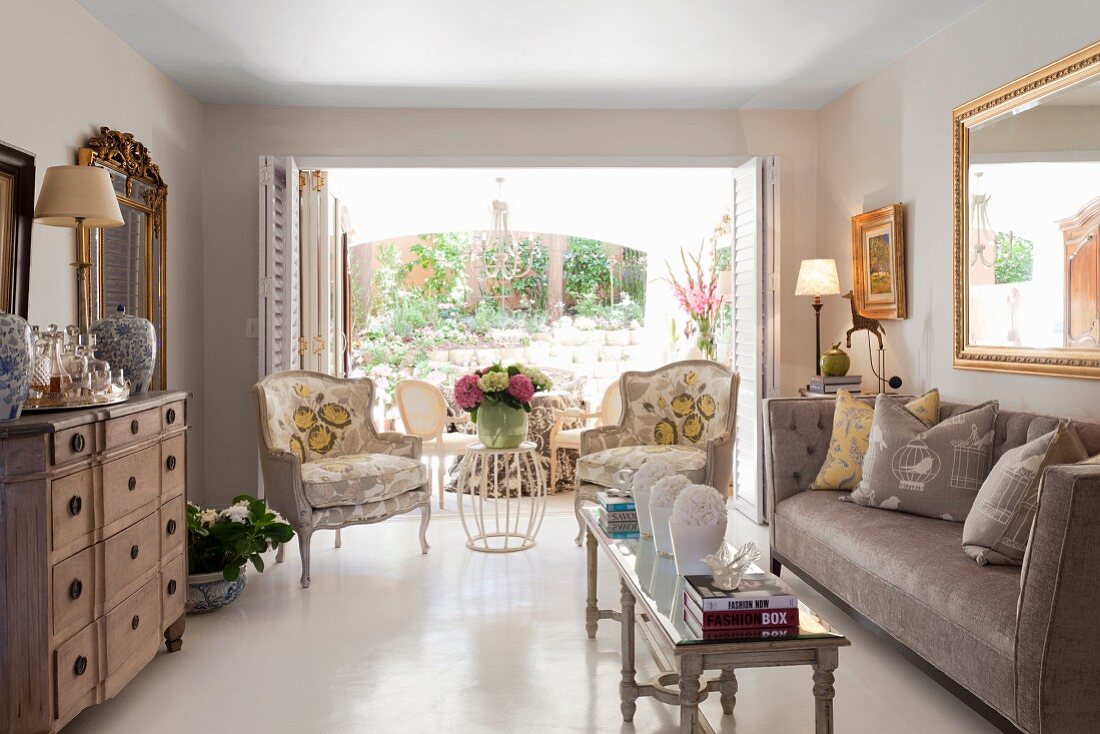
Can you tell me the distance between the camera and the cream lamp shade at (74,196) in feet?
9.05

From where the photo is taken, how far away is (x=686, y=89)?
4777 millimetres

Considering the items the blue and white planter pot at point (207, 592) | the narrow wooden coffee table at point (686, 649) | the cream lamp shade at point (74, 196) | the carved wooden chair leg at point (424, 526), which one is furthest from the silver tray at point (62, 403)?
the carved wooden chair leg at point (424, 526)

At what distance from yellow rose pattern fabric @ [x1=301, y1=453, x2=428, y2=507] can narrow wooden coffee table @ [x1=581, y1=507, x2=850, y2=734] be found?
1.47m

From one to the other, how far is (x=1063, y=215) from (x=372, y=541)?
3576 mm

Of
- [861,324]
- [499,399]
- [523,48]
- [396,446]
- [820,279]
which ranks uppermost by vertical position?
[523,48]

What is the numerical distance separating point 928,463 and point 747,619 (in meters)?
1.52

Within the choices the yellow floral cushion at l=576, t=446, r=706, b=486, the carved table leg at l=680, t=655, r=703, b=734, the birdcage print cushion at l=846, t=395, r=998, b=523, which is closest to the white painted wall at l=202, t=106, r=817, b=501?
the yellow floral cushion at l=576, t=446, r=706, b=486

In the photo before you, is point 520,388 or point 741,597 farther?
point 520,388

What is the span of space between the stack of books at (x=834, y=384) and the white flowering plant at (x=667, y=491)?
214cm

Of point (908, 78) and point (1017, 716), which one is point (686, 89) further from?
point (1017, 716)

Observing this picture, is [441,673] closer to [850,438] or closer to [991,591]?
[991,591]

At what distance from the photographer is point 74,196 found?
277 cm

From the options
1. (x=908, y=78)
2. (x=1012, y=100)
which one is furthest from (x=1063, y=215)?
(x=908, y=78)

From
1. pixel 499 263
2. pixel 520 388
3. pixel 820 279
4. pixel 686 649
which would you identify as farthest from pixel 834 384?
pixel 499 263
